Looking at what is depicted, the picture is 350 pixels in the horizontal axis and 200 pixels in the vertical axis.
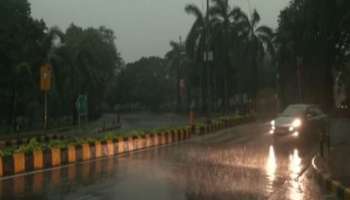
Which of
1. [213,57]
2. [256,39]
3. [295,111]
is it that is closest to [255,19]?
[256,39]

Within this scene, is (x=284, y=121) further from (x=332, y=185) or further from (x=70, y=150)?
(x=332, y=185)

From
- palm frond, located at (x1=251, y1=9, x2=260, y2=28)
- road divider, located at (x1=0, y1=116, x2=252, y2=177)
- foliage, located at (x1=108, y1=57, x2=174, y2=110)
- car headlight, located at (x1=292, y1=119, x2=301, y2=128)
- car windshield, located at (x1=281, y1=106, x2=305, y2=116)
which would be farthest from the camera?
foliage, located at (x1=108, y1=57, x2=174, y2=110)

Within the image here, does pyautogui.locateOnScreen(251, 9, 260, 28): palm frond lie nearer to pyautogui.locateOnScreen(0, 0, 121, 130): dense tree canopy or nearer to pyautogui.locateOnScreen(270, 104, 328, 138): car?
pyautogui.locateOnScreen(0, 0, 121, 130): dense tree canopy

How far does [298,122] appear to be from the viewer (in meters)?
26.7

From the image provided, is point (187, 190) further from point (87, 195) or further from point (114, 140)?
point (114, 140)

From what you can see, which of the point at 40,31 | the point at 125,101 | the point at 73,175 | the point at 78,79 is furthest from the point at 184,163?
the point at 125,101

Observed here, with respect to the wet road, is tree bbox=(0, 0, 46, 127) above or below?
above

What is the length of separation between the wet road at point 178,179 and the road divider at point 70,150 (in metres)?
0.91

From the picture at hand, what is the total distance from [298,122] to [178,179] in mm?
14110

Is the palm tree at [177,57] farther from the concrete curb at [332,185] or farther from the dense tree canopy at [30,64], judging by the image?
the concrete curb at [332,185]

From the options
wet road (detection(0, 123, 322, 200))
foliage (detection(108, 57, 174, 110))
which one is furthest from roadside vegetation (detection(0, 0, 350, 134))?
foliage (detection(108, 57, 174, 110))

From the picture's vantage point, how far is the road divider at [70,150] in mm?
15930

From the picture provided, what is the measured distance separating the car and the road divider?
594 centimetres

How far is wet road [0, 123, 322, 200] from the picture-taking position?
11578mm
